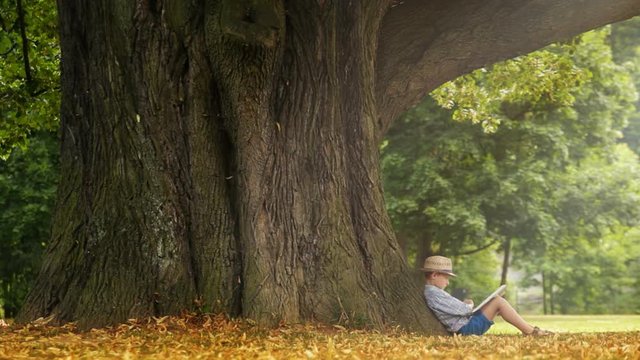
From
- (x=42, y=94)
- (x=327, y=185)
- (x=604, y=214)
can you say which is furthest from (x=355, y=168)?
(x=604, y=214)

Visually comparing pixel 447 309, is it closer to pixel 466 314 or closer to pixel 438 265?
pixel 466 314

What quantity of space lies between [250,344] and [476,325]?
11.4 ft

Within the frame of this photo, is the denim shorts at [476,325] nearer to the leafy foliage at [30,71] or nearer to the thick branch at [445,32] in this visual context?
the thick branch at [445,32]

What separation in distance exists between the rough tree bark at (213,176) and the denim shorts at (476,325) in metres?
0.82

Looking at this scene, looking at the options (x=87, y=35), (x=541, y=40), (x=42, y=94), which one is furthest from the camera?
(x=42, y=94)

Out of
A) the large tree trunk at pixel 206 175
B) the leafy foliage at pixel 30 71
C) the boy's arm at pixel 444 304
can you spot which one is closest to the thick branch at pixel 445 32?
the large tree trunk at pixel 206 175

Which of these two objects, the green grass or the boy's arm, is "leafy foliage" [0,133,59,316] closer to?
the green grass

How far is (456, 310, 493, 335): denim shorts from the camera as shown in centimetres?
764

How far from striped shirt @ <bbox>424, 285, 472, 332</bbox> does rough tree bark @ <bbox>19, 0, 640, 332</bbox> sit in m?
0.43

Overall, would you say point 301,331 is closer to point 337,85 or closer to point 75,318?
point 75,318

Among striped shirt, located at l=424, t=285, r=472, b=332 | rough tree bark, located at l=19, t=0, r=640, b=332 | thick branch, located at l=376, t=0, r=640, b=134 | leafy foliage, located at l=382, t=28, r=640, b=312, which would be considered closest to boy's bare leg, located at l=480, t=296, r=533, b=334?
striped shirt, located at l=424, t=285, r=472, b=332

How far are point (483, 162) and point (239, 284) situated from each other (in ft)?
53.6

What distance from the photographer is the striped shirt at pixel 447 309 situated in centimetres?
750

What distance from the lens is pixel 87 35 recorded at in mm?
6828
